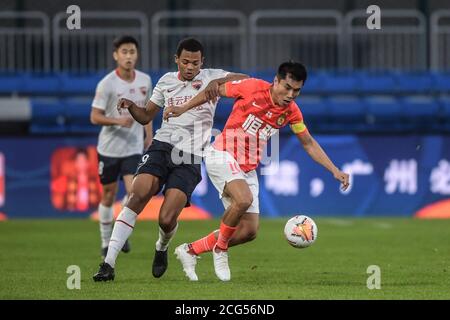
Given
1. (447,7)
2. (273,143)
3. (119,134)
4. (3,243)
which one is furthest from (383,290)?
(447,7)

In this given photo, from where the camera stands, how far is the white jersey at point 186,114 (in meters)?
11.1

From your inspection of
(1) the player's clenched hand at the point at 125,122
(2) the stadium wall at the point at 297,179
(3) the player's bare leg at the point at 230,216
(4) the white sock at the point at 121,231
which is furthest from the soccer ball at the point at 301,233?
(2) the stadium wall at the point at 297,179

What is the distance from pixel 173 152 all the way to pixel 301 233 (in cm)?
143

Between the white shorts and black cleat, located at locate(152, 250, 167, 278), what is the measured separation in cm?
77

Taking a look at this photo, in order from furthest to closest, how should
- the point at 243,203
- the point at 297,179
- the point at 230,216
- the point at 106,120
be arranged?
the point at 297,179 < the point at 106,120 < the point at 230,216 < the point at 243,203

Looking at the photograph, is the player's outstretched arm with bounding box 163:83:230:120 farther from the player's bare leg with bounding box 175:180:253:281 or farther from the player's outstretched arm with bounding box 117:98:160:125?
the player's bare leg with bounding box 175:180:253:281

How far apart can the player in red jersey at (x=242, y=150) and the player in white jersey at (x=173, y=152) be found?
27 cm

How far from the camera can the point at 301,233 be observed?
34.8 ft

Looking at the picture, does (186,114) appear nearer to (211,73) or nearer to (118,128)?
(211,73)

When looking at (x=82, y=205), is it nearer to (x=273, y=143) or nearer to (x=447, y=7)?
(x=273, y=143)

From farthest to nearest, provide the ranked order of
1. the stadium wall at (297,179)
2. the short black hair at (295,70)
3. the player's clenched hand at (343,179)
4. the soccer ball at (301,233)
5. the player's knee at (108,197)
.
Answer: the stadium wall at (297,179)
the player's knee at (108,197)
the soccer ball at (301,233)
the player's clenched hand at (343,179)
the short black hair at (295,70)

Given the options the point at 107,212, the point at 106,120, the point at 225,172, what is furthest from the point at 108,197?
the point at 225,172

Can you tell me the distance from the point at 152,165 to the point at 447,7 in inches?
558

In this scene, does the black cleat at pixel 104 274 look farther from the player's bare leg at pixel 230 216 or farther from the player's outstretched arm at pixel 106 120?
the player's outstretched arm at pixel 106 120
